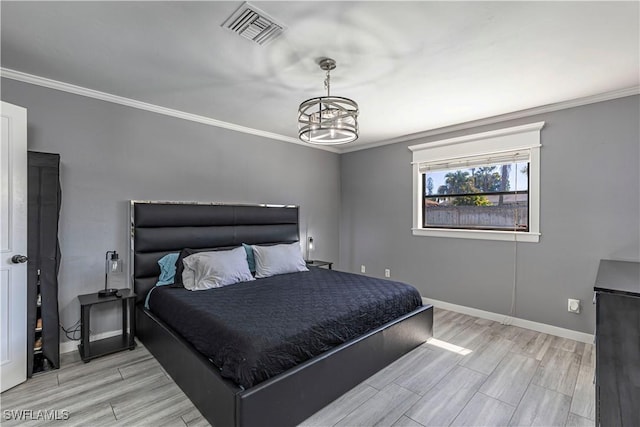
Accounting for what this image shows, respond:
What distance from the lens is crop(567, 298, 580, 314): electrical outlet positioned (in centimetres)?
308

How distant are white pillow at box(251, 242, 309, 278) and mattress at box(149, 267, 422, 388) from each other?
0.90 feet

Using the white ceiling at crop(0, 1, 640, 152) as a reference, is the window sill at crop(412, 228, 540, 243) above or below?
below

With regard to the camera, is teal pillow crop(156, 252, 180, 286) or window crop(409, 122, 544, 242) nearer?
teal pillow crop(156, 252, 180, 286)

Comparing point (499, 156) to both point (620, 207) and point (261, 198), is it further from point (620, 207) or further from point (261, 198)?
point (261, 198)

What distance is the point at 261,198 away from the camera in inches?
168

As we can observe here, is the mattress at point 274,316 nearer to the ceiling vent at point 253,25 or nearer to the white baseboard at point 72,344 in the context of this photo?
the white baseboard at point 72,344

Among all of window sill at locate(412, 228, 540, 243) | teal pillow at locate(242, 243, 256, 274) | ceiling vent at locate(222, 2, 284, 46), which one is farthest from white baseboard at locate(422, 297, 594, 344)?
ceiling vent at locate(222, 2, 284, 46)

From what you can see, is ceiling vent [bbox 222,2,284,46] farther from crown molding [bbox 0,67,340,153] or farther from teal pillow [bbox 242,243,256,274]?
teal pillow [bbox 242,243,256,274]

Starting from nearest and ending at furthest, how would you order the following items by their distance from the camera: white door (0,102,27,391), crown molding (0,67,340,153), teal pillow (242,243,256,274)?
white door (0,102,27,391) < crown molding (0,67,340,153) < teal pillow (242,243,256,274)

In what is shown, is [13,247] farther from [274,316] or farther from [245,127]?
[245,127]

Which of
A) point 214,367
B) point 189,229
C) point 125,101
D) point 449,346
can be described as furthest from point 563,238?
point 125,101

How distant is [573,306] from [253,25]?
388 cm

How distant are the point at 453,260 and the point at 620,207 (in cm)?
171

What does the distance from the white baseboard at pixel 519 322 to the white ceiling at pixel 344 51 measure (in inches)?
93.8
